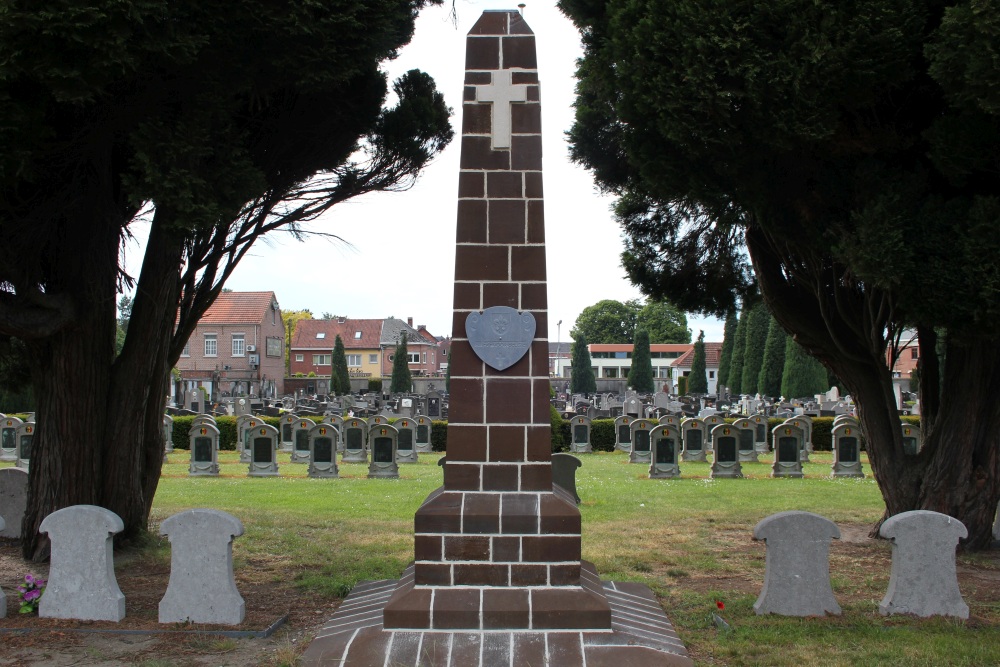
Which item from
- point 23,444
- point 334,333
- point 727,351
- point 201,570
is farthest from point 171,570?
point 334,333

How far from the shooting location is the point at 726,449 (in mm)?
15789

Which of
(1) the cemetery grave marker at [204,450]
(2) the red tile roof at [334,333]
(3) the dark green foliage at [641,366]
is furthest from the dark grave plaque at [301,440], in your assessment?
(2) the red tile roof at [334,333]

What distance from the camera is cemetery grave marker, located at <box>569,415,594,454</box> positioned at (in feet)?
69.1

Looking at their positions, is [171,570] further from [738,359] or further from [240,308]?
[240,308]

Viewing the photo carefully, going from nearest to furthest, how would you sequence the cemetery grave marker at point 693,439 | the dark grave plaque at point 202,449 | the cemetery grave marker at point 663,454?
the cemetery grave marker at point 663,454, the dark grave plaque at point 202,449, the cemetery grave marker at point 693,439

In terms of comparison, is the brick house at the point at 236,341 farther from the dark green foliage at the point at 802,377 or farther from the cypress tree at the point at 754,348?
the dark green foliage at the point at 802,377

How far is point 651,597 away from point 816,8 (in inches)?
189

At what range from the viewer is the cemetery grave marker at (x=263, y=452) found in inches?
631

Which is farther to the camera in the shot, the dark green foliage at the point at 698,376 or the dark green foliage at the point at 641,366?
the dark green foliage at the point at 641,366

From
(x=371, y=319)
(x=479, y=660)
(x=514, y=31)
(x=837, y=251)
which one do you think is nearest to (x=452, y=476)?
(x=479, y=660)

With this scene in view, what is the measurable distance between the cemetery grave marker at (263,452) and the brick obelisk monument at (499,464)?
1045cm

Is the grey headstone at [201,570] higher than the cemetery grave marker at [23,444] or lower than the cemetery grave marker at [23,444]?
lower

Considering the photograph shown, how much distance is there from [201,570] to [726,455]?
1153 cm

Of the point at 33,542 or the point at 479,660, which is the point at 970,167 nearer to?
the point at 479,660
